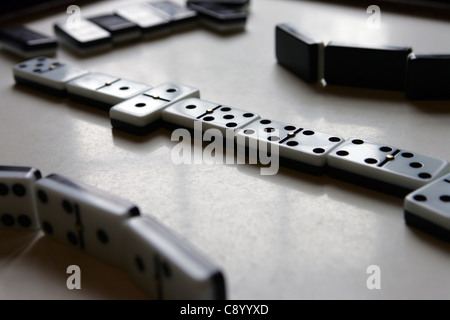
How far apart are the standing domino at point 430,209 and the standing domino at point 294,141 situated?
0.25 meters

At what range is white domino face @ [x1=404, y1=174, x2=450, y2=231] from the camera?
112cm

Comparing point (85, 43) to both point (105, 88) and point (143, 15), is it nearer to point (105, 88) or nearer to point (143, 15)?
point (143, 15)

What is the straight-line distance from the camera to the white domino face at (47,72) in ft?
6.01

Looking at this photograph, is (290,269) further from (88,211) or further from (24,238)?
(24,238)

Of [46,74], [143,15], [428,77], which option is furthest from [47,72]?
[428,77]

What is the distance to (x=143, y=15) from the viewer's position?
93.8 inches

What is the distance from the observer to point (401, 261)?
1.08 meters

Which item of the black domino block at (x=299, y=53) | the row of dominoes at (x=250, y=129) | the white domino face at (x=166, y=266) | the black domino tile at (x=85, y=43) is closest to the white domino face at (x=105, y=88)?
the row of dominoes at (x=250, y=129)

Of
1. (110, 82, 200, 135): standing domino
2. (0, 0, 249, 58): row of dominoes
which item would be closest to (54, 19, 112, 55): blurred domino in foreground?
(0, 0, 249, 58): row of dominoes

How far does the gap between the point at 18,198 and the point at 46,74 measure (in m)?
0.76

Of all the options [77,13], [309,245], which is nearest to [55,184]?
[309,245]

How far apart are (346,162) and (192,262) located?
1.72 ft

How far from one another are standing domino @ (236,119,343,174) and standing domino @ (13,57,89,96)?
64cm

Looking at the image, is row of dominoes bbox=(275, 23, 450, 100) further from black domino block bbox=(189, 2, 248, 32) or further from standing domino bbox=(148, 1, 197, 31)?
standing domino bbox=(148, 1, 197, 31)
